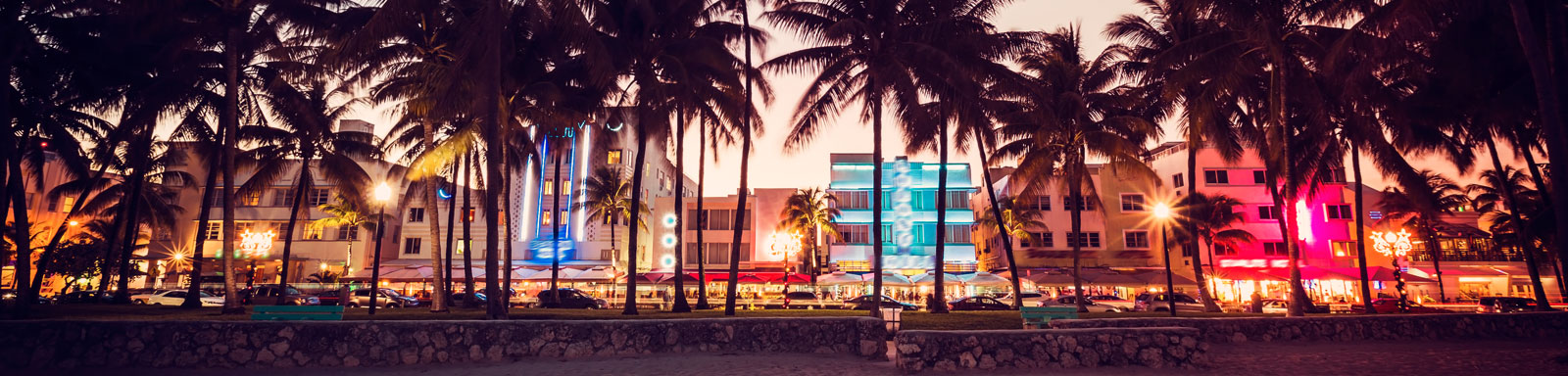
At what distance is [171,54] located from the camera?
18.5 meters

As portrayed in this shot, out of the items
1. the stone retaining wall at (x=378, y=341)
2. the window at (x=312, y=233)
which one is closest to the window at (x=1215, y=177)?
the stone retaining wall at (x=378, y=341)

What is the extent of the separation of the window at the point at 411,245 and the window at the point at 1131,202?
51.0 m

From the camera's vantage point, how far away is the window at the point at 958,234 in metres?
53.5

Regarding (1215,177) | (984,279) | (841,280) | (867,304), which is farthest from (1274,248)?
(867,304)

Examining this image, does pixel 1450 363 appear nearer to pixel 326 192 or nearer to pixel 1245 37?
pixel 1245 37

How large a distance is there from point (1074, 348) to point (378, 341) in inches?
462

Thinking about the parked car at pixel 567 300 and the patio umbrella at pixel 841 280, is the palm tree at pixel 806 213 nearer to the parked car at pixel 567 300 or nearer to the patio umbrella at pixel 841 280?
the patio umbrella at pixel 841 280

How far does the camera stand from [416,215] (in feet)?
174

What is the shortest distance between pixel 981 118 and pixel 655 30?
10086mm

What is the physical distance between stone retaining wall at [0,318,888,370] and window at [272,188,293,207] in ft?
163

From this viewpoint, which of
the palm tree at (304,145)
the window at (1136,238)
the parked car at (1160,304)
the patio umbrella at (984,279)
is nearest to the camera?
the palm tree at (304,145)

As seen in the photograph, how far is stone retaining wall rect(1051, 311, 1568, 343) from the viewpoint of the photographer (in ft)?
53.4

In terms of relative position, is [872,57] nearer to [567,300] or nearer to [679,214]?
[679,214]

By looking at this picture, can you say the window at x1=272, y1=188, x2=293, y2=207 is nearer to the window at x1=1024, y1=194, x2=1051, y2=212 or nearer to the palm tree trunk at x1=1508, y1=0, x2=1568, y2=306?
the window at x1=1024, y1=194, x2=1051, y2=212
